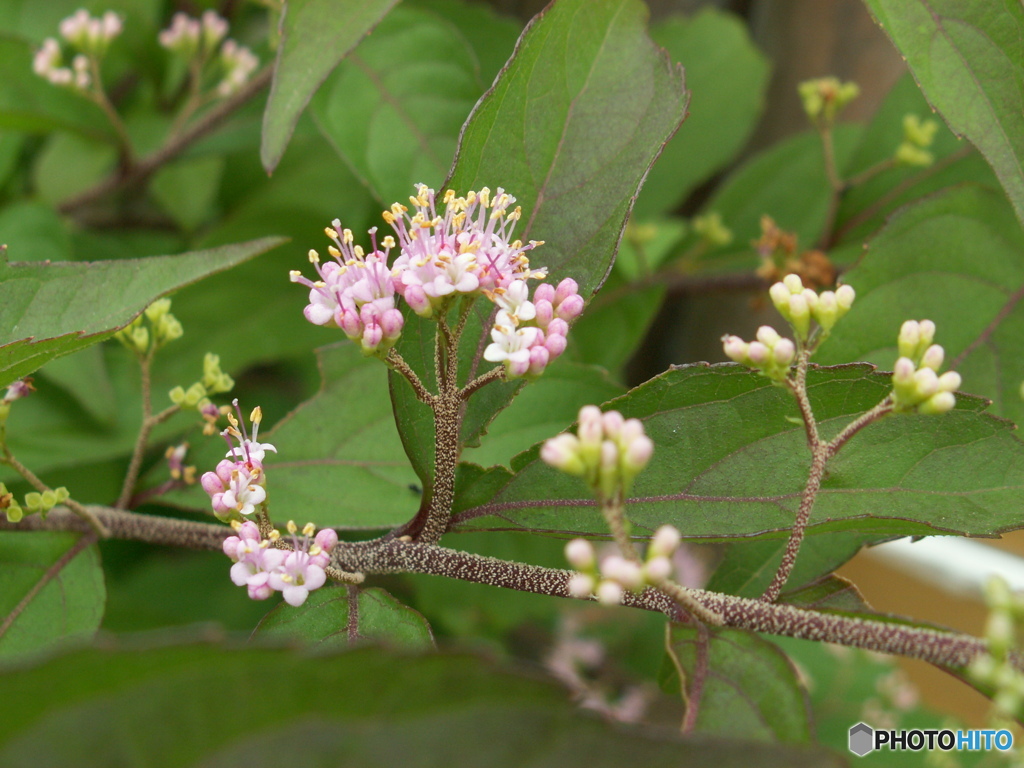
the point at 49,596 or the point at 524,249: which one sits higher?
the point at 524,249

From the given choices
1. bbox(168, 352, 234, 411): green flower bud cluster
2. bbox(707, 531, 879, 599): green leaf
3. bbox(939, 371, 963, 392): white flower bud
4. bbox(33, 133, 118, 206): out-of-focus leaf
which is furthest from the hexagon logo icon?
bbox(33, 133, 118, 206): out-of-focus leaf

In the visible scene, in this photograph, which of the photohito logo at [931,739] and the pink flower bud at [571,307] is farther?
the photohito logo at [931,739]

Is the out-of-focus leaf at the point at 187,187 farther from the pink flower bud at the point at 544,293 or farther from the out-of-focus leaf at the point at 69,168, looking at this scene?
the pink flower bud at the point at 544,293

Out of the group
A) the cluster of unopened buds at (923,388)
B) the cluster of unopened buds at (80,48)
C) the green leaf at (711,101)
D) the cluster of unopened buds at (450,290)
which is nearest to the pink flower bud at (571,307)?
the cluster of unopened buds at (450,290)

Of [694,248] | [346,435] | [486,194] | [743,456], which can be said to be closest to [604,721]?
[743,456]

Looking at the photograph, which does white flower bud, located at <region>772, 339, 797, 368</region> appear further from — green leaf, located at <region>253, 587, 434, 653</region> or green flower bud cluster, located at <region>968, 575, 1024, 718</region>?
green leaf, located at <region>253, 587, 434, 653</region>

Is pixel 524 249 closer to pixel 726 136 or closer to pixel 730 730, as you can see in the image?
pixel 730 730
